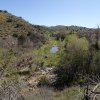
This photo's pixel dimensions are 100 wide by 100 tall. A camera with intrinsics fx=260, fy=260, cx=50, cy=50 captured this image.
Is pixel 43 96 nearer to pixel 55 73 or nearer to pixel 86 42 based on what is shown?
pixel 55 73

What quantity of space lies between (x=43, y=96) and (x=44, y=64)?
774 inches

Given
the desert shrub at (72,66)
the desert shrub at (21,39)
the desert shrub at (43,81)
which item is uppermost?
the desert shrub at (21,39)

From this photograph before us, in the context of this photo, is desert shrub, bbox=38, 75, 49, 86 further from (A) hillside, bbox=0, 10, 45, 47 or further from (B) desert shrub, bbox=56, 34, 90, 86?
(A) hillside, bbox=0, 10, 45, 47

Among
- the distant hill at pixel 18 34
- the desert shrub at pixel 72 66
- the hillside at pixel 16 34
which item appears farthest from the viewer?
the hillside at pixel 16 34

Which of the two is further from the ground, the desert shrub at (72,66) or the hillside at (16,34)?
the hillside at (16,34)

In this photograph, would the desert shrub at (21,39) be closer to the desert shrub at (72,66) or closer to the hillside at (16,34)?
the hillside at (16,34)

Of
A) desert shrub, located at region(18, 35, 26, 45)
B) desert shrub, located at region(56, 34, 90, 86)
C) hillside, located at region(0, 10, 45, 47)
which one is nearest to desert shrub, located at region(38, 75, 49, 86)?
desert shrub, located at region(56, 34, 90, 86)

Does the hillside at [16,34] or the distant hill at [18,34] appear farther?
the hillside at [16,34]

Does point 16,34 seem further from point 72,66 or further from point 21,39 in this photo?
point 72,66

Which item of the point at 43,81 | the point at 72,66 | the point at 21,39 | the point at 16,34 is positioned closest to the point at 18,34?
the point at 16,34

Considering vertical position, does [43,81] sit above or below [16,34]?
below

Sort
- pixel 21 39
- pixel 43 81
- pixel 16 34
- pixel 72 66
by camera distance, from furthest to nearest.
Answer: pixel 16 34
pixel 21 39
pixel 72 66
pixel 43 81

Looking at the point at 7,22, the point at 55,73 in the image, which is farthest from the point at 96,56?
the point at 7,22

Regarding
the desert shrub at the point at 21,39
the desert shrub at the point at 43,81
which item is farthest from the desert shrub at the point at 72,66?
the desert shrub at the point at 21,39
